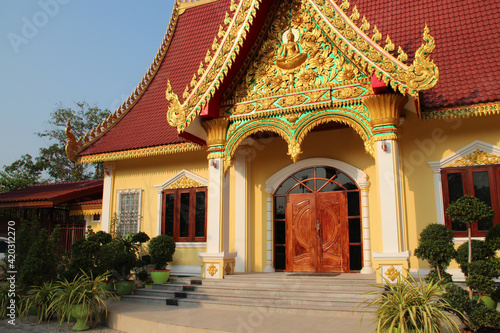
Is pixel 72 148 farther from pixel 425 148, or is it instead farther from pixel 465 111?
pixel 465 111

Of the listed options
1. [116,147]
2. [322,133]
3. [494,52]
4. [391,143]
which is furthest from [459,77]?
[116,147]

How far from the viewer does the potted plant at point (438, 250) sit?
18.3 ft

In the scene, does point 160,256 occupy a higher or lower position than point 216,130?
lower

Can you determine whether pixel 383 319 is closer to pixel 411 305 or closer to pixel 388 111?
pixel 411 305

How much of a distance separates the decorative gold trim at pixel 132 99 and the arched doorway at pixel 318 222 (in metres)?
5.46

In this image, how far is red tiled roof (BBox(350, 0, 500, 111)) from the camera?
298 inches

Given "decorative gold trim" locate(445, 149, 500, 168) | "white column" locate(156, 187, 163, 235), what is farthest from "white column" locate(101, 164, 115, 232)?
"decorative gold trim" locate(445, 149, 500, 168)

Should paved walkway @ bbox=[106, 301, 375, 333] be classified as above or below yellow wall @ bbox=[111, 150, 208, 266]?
below

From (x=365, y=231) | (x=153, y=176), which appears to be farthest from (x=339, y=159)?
(x=153, y=176)

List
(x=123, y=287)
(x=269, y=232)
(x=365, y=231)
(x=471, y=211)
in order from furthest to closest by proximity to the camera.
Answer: (x=269, y=232)
(x=365, y=231)
(x=123, y=287)
(x=471, y=211)

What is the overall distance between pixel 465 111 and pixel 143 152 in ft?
22.9

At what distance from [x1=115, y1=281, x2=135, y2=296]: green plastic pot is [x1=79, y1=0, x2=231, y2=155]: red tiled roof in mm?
3283

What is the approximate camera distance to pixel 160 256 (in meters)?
8.75

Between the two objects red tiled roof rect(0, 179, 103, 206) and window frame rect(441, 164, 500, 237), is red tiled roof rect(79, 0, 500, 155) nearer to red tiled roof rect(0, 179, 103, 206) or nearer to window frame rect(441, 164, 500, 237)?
window frame rect(441, 164, 500, 237)
